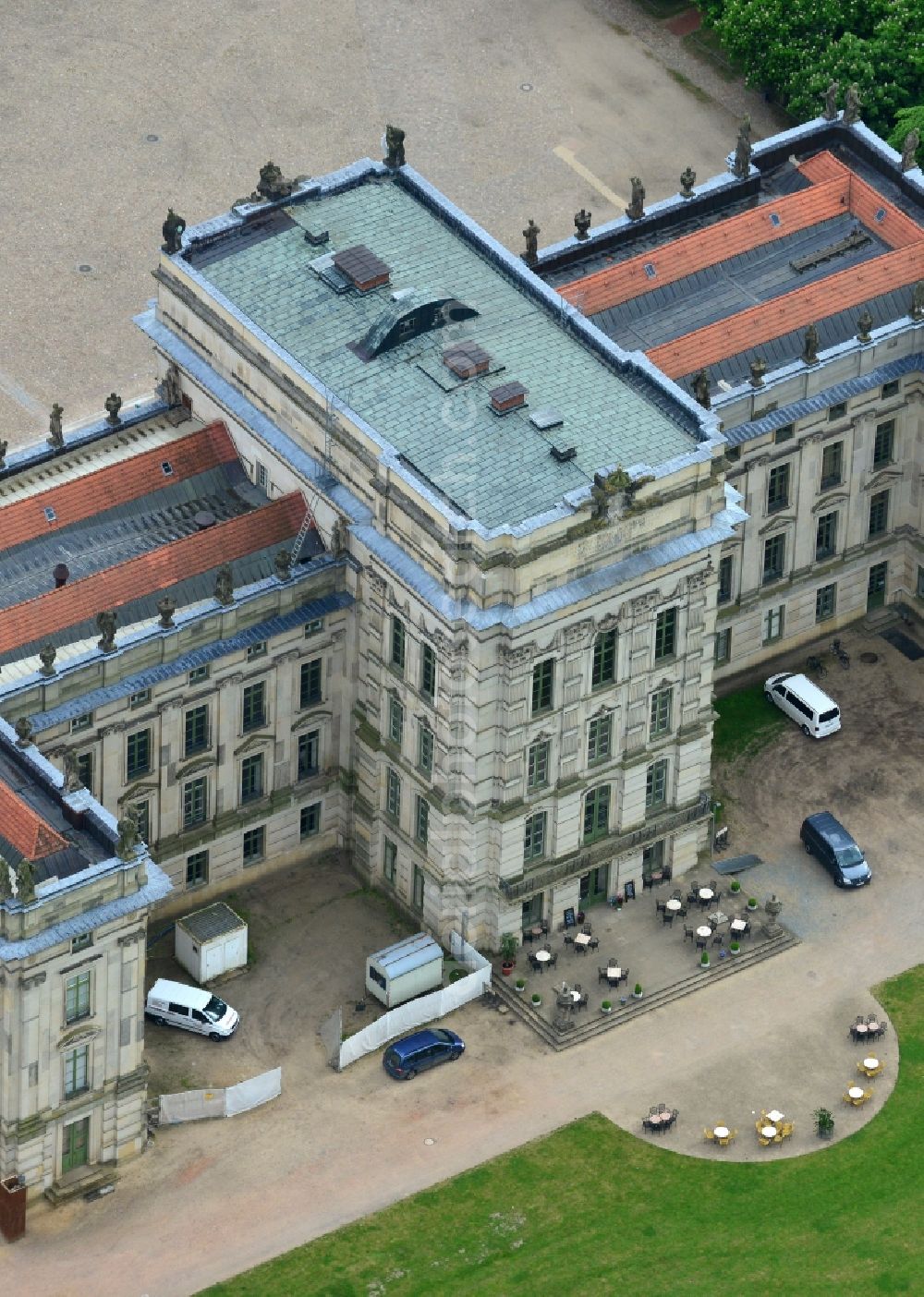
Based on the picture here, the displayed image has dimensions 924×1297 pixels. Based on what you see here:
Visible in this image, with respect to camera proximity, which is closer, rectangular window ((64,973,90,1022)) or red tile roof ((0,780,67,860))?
red tile roof ((0,780,67,860))

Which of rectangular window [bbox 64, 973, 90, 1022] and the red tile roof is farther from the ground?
the red tile roof

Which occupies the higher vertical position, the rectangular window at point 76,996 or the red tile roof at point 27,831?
the red tile roof at point 27,831

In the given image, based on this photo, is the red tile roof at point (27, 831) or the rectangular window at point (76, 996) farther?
the rectangular window at point (76, 996)
